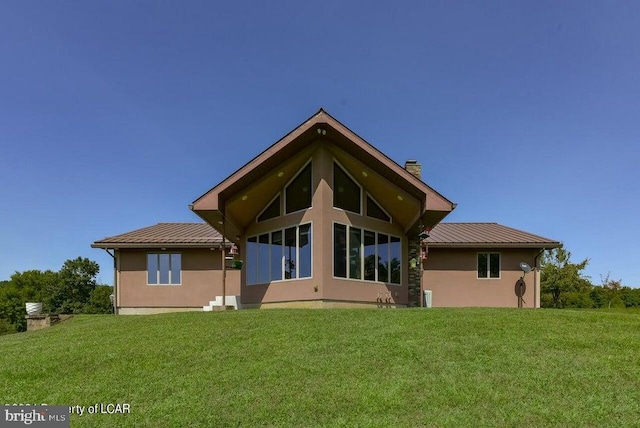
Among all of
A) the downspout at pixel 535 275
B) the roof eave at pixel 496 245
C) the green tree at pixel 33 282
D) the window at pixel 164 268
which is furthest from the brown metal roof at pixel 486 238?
the green tree at pixel 33 282

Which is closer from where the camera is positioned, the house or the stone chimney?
the house

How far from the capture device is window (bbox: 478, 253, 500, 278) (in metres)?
18.7

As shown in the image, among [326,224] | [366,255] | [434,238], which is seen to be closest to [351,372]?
[326,224]

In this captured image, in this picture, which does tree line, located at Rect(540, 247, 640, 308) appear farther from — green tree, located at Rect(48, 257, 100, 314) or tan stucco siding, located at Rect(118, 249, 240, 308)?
green tree, located at Rect(48, 257, 100, 314)

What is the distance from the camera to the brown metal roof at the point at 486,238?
18031mm

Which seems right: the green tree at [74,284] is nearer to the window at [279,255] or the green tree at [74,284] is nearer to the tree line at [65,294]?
the tree line at [65,294]

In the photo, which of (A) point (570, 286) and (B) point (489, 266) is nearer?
(B) point (489, 266)

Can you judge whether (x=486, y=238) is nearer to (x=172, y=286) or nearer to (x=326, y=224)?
(x=326, y=224)

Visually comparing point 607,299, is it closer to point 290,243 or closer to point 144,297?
point 290,243

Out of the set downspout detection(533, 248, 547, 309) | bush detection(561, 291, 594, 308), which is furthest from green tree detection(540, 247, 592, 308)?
downspout detection(533, 248, 547, 309)

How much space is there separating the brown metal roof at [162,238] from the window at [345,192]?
7.10 m

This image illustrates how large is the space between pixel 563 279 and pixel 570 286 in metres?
0.69

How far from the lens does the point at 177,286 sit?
18.8m

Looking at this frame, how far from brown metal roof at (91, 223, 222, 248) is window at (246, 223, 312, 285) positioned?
3833 mm
